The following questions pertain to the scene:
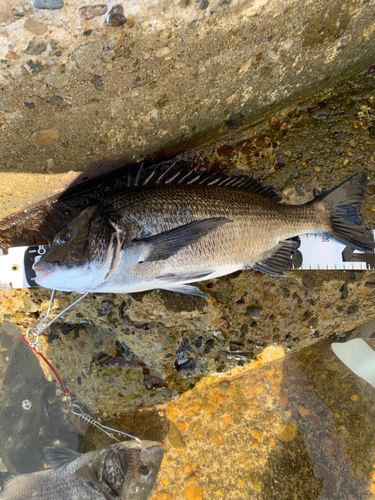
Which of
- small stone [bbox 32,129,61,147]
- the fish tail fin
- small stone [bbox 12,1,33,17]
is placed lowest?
the fish tail fin

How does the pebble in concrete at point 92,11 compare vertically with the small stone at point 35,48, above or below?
above

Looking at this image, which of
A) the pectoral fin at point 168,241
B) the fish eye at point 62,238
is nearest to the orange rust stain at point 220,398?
the pectoral fin at point 168,241

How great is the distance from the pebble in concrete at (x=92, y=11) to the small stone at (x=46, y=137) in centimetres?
88

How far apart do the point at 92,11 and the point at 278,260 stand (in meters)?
2.51

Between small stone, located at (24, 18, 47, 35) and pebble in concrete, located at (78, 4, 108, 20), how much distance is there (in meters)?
0.25

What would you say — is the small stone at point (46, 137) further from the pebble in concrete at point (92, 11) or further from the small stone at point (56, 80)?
the pebble in concrete at point (92, 11)

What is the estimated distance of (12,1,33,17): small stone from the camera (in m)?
1.61

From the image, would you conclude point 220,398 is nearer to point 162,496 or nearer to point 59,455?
point 162,496

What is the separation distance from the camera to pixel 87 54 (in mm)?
1878

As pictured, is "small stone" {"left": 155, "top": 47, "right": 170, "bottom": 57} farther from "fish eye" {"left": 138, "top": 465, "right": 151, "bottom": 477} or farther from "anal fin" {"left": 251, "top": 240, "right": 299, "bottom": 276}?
"fish eye" {"left": 138, "top": 465, "right": 151, "bottom": 477}

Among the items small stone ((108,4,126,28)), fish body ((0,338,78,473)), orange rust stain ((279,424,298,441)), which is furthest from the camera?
fish body ((0,338,78,473))

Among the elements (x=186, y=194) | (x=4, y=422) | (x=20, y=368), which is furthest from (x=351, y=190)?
(x=4, y=422)

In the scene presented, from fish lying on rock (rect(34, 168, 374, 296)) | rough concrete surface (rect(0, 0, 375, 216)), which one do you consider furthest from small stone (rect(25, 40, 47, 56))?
fish lying on rock (rect(34, 168, 374, 296))

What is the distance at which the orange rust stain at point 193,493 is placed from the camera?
329cm
